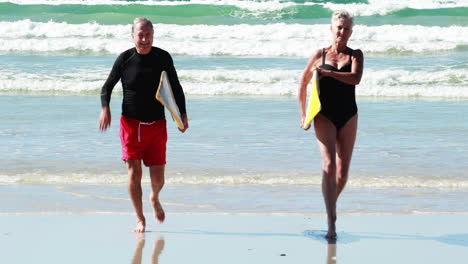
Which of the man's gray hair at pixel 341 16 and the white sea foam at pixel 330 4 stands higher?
the man's gray hair at pixel 341 16

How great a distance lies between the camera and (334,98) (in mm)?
5301

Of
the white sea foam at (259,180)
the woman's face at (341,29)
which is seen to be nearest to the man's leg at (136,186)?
the woman's face at (341,29)

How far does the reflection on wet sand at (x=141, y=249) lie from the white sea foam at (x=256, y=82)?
10.3 m

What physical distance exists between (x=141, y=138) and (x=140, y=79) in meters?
0.41

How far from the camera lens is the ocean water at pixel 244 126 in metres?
6.63

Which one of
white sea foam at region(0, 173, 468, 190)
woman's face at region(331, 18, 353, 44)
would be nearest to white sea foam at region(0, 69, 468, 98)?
white sea foam at region(0, 173, 468, 190)

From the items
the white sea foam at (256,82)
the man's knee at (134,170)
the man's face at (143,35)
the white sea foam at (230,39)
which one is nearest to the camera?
the man's face at (143,35)

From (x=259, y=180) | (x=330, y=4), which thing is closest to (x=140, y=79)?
(x=259, y=180)

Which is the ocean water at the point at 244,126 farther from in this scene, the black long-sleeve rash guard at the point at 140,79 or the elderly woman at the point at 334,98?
the black long-sleeve rash guard at the point at 140,79

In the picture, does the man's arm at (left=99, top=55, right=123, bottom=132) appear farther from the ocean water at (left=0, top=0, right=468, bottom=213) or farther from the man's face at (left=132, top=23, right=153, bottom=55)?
the ocean water at (left=0, top=0, right=468, bottom=213)

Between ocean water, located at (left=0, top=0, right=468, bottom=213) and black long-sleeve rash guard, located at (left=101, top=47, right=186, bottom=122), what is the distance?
120cm

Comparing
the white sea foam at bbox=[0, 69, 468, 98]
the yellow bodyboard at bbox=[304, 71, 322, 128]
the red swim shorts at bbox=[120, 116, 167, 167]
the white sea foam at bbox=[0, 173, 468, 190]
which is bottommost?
the white sea foam at bbox=[0, 69, 468, 98]

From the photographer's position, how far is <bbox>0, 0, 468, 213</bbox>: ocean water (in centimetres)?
663

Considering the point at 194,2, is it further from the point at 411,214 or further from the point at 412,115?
the point at 411,214
